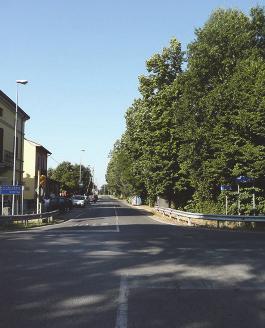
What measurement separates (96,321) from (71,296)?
5.26ft

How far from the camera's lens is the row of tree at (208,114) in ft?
106

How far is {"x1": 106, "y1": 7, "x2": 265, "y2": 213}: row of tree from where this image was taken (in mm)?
32281

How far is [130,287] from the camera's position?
30.6 ft

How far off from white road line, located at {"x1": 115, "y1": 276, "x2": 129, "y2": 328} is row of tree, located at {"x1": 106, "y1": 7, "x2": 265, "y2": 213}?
878 inches

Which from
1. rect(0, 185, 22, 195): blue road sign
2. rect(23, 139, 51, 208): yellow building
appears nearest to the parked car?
rect(23, 139, 51, 208): yellow building

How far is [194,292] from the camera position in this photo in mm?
8984

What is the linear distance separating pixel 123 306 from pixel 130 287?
1.55 metres

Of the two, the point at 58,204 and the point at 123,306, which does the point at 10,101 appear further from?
the point at 123,306

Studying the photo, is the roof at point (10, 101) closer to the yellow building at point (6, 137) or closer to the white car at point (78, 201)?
the yellow building at point (6, 137)

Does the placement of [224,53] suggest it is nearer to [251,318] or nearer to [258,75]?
[258,75]

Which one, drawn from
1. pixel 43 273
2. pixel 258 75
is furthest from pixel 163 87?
pixel 43 273

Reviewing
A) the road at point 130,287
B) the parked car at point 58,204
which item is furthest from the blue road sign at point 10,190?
the road at point 130,287

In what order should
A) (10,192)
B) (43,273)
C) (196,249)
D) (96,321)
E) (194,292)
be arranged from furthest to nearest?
1. (10,192)
2. (196,249)
3. (43,273)
4. (194,292)
5. (96,321)

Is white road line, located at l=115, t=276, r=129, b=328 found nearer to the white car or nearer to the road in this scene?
the road
